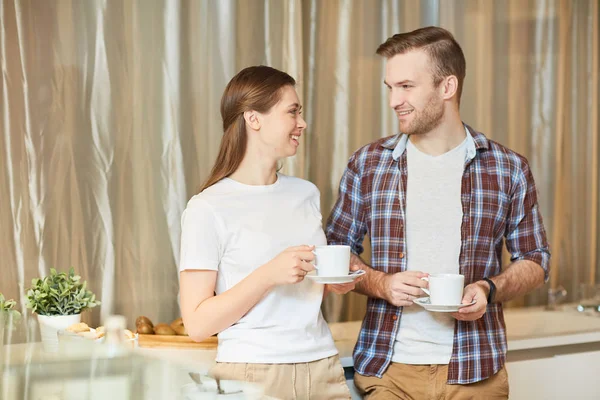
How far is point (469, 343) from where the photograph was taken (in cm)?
211

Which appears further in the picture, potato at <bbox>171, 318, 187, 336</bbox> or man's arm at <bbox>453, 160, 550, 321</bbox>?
potato at <bbox>171, 318, 187, 336</bbox>

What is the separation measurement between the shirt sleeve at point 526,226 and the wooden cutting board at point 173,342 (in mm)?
861

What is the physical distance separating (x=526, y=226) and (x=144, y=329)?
1102 mm

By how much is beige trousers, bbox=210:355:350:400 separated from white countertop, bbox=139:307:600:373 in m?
0.56

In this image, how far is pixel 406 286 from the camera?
1982 mm

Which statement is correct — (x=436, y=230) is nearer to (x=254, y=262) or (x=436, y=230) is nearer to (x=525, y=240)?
(x=525, y=240)

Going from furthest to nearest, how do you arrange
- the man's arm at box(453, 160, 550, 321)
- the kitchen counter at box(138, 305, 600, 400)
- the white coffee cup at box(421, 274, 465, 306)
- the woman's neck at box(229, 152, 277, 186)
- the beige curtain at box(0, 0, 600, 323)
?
the kitchen counter at box(138, 305, 600, 400)
the beige curtain at box(0, 0, 600, 323)
the man's arm at box(453, 160, 550, 321)
the woman's neck at box(229, 152, 277, 186)
the white coffee cup at box(421, 274, 465, 306)

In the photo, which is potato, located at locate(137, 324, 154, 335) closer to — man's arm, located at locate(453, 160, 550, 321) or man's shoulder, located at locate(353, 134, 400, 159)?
man's shoulder, located at locate(353, 134, 400, 159)

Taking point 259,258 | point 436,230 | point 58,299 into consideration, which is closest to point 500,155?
point 436,230

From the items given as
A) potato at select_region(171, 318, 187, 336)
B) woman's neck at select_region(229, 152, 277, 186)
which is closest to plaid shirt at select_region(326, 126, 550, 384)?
woman's neck at select_region(229, 152, 277, 186)

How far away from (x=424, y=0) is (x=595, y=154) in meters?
1.08

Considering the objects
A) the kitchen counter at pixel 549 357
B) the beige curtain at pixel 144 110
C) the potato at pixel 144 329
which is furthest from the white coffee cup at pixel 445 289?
the beige curtain at pixel 144 110

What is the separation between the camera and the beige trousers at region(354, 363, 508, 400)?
2086mm

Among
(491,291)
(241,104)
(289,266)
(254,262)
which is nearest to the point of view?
(289,266)
